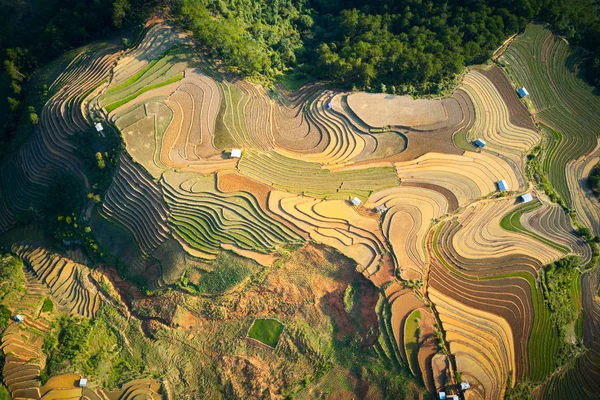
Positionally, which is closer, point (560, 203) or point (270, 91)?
point (560, 203)

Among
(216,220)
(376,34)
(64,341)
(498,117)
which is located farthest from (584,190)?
(64,341)

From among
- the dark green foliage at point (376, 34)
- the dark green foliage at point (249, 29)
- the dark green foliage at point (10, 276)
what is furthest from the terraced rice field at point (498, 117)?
the dark green foliage at point (10, 276)

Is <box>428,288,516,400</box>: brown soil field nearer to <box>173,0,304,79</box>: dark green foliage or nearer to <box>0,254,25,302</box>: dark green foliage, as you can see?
<box>173,0,304,79</box>: dark green foliage

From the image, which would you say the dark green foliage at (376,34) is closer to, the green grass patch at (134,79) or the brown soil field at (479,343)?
the green grass patch at (134,79)

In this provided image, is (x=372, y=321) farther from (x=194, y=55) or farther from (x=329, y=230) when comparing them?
(x=194, y=55)

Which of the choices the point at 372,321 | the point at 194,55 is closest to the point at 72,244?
the point at 194,55

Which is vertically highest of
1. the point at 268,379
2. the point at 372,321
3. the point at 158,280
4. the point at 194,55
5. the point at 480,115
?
→ the point at 194,55

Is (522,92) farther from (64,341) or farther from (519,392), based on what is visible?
(64,341)
